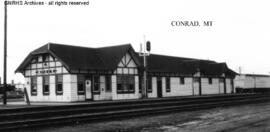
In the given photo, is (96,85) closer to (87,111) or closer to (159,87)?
(159,87)

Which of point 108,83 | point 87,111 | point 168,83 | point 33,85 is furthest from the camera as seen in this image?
point 168,83

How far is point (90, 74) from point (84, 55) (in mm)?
2515

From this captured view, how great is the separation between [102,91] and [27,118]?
1677 centimetres

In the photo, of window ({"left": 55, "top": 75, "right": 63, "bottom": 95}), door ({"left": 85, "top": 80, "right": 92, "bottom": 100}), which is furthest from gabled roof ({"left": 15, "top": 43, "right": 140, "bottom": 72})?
window ({"left": 55, "top": 75, "right": 63, "bottom": 95})

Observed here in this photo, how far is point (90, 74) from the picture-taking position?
28.8m

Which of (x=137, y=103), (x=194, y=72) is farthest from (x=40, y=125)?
(x=194, y=72)

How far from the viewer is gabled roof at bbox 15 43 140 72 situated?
27.9 metres

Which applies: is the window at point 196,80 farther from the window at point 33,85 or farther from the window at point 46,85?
the window at point 33,85

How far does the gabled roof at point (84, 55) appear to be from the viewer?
1099 inches

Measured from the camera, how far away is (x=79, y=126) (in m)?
13.5

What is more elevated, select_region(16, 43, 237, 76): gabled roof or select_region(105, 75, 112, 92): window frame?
select_region(16, 43, 237, 76): gabled roof

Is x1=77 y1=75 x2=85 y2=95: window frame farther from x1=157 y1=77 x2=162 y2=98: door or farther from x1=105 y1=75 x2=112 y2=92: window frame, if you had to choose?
x1=157 y1=77 x2=162 y2=98: door

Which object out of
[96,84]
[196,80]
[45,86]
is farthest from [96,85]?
[196,80]

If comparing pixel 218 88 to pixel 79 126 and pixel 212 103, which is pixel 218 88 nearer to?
pixel 212 103
